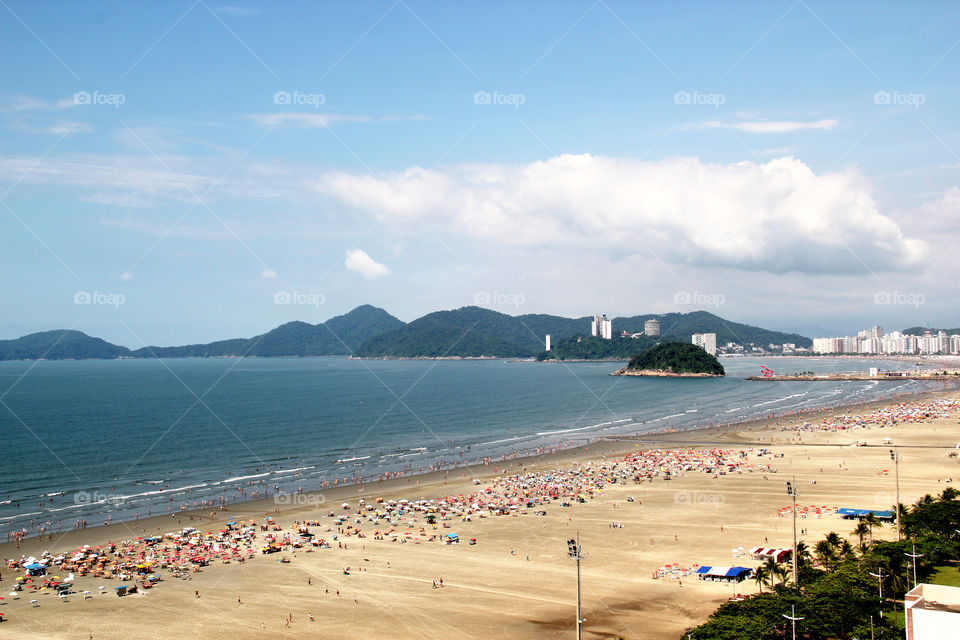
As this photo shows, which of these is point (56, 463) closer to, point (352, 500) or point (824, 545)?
point (352, 500)

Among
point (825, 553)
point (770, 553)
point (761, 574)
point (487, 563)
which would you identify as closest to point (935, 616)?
point (761, 574)

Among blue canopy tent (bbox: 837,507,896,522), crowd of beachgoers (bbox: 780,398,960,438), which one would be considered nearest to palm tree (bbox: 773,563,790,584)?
blue canopy tent (bbox: 837,507,896,522)

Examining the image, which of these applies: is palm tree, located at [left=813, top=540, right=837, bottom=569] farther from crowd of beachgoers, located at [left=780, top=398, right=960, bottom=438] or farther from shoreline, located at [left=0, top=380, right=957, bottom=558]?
crowd of beachgoers, located at [left=780, top=398, right=960, bottom=438]

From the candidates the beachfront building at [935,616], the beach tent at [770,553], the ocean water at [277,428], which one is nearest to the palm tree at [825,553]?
the beach tent at [770,553]

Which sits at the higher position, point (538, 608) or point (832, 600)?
point (832, 600)

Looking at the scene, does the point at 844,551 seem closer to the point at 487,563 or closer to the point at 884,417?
the point at 487,563

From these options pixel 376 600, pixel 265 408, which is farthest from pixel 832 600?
pixel 265 408

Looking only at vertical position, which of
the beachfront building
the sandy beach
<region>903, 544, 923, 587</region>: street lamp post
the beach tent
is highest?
the beachfront building
